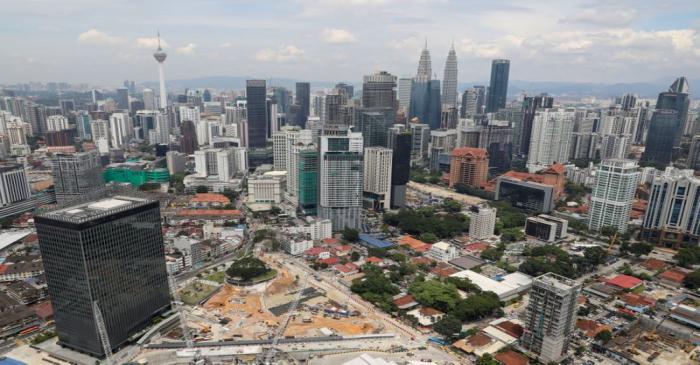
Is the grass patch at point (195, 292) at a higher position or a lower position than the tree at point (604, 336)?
lower

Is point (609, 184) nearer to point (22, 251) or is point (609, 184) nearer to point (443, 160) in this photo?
point (443, 160)

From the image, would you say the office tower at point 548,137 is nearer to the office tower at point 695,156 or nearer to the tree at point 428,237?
the office tower at point 695,156

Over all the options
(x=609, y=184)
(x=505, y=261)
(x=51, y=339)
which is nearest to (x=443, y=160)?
(x=609, y=184)

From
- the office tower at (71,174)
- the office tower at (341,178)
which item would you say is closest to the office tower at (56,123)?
the office tower at (71,174)

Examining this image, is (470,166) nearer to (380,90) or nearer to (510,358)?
(380,90)

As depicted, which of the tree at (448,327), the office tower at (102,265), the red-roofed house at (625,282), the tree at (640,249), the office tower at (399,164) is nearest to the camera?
the office tower at (102,265)

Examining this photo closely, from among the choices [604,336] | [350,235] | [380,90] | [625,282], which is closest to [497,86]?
[380,90]

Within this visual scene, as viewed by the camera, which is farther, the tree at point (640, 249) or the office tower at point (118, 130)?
the office tower at point (118, 130)
